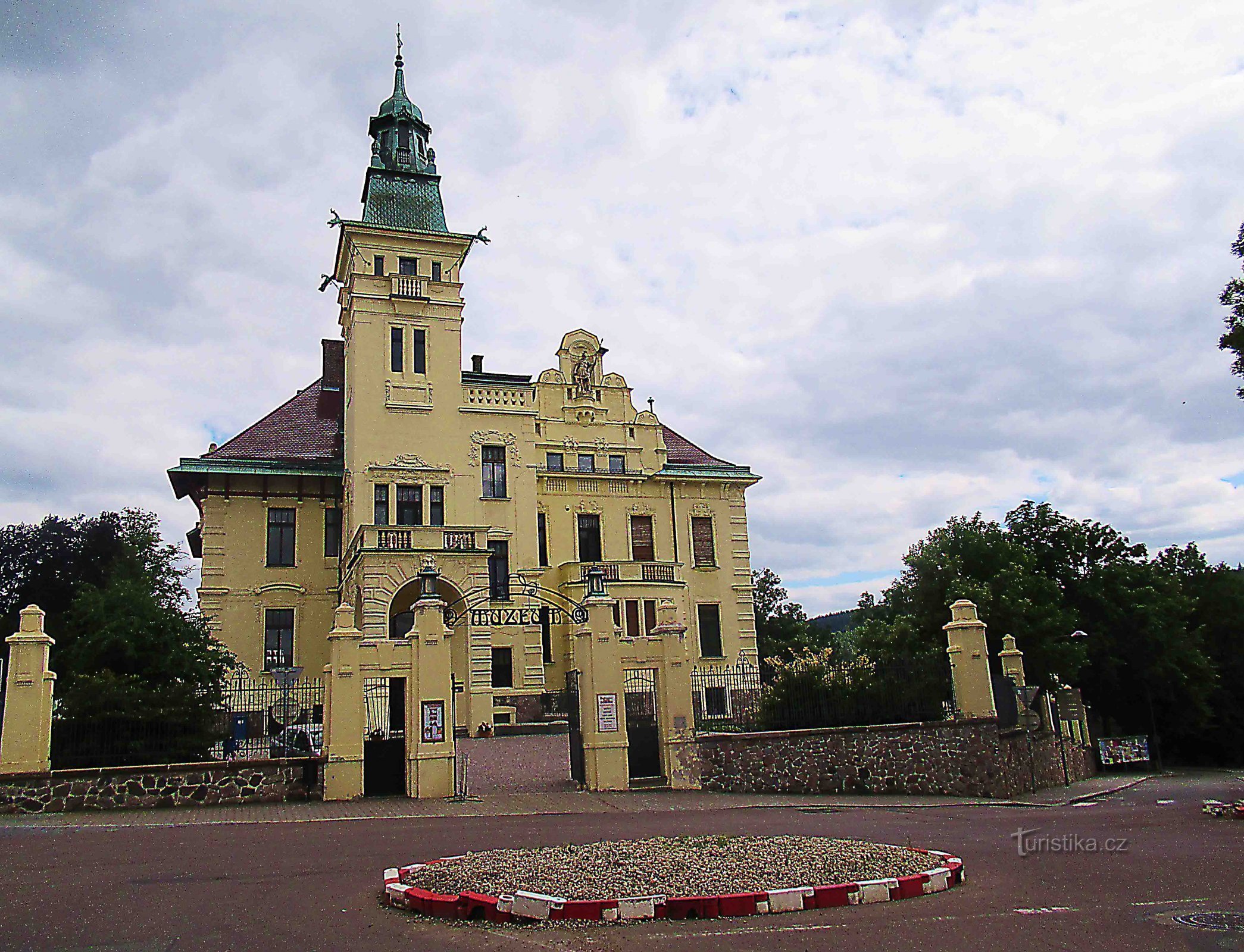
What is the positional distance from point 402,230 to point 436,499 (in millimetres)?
10571

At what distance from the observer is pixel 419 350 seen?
38.4 m

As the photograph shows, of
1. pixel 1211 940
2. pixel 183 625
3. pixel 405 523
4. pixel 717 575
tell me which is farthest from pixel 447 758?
pixel 717 575

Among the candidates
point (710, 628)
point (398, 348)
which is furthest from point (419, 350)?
point (710, 628)

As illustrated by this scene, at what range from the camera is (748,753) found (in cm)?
2008

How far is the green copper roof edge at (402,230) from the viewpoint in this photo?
38.0 meters

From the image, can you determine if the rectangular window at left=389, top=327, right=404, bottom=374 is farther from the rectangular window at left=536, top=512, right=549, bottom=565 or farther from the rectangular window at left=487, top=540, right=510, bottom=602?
the rectangular window at left=536, top=512, right=549, bottom=565

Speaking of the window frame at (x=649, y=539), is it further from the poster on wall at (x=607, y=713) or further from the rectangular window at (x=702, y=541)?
the poster on wall at (x=607, y=713)

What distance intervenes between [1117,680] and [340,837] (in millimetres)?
37877

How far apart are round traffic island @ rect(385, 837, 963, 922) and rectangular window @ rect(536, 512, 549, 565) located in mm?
30278

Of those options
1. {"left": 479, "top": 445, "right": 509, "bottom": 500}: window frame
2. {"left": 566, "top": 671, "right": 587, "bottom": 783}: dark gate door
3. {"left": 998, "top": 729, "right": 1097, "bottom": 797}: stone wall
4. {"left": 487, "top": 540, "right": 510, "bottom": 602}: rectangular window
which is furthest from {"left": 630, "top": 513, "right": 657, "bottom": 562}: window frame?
{"left": 566, "top": 671, "right": 587, "bottom": 783}: dark gate door

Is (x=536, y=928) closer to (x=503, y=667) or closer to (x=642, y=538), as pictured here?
(x=503, y=667)

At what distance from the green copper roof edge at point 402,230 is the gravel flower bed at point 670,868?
31446 millimetres

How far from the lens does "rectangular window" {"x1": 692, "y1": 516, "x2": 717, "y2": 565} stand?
43.2 metres

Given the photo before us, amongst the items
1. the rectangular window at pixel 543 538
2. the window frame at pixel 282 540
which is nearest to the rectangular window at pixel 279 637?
the window frame at pixel 282 540
